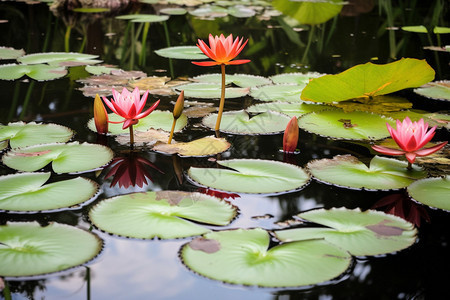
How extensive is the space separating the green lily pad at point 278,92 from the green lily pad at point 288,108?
6 cm

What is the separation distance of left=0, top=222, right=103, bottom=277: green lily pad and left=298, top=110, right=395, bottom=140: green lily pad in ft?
3.40

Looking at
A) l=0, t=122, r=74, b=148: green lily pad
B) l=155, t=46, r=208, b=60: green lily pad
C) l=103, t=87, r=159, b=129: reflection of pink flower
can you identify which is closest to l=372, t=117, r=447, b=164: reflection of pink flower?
l=103, t=87, r=159, b=129: reflection of pink flower

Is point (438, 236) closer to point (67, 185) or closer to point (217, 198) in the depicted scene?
point (217, 198)

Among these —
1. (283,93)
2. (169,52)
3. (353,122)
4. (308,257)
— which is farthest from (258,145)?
(169,52)

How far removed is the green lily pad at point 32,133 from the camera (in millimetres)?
1769

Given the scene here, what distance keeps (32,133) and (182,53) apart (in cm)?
152

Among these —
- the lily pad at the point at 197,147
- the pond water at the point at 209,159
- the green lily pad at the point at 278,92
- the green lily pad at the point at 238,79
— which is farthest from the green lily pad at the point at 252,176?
the green lily pad at the point at 238,79

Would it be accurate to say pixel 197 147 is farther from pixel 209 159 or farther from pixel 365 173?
pixel 365 173

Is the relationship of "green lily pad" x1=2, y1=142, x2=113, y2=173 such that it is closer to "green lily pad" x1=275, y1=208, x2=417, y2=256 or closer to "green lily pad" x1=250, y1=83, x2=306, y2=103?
"green lily pad" x1=275, y1=208, x2=417, y2=256

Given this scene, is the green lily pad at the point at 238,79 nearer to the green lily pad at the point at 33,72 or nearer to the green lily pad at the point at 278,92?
the green lily pad at the point at 278,92

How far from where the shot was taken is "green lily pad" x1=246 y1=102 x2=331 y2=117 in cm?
215

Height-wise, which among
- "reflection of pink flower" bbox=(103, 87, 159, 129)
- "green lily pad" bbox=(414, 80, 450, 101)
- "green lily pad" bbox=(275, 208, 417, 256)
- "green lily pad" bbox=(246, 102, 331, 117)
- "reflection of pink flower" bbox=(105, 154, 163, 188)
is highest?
"reflection of pink flower" bbox=(103, 87, 159, 129)

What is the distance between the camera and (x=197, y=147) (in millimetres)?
1750

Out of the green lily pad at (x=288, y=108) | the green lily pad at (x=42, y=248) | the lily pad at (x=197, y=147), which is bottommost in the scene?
the green lily pad at (x=42, y=248)
